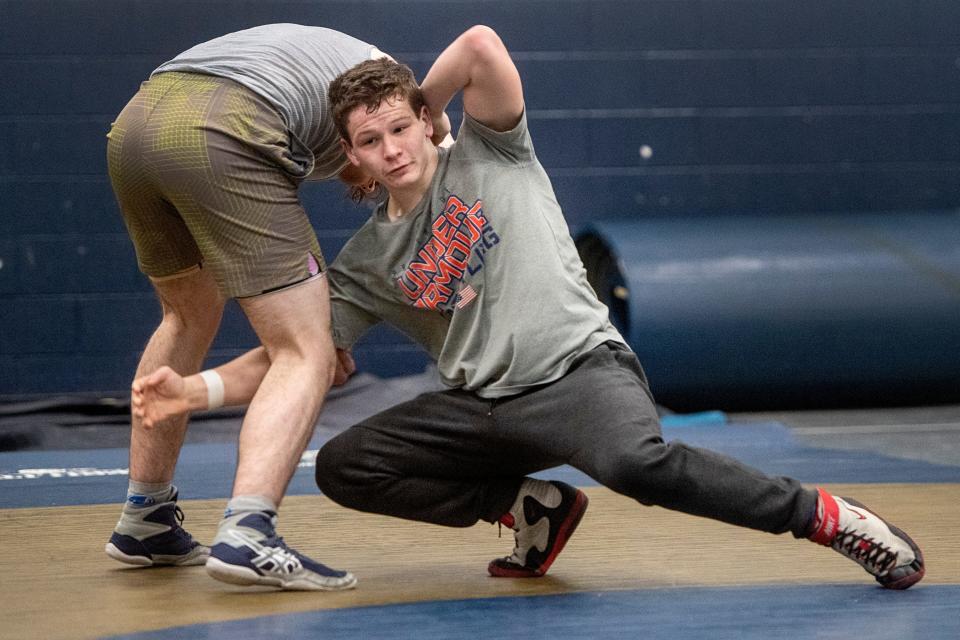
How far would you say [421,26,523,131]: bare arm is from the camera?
92.9 inches

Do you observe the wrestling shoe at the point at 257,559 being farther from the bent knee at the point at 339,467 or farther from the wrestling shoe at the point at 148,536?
the wrestling shoe at the point at 148,536

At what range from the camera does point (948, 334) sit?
225 inches

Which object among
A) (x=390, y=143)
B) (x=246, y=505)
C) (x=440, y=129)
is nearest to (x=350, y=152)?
(x=390, y=143)

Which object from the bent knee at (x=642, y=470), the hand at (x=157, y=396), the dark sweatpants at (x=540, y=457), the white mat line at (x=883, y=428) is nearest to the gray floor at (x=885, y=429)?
the white mat line at (x=883, y=428)

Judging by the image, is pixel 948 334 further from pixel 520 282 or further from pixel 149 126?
pixel 149 126

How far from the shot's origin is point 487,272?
245cm

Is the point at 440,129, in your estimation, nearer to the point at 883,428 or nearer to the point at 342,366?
the point at 342,366

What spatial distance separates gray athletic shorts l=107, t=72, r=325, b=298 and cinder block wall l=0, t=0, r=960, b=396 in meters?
3.71

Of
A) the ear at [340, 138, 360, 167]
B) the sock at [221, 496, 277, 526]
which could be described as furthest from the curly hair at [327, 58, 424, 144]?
the sock at [221, 496, 277, 526]

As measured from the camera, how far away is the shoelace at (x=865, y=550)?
2273 mm

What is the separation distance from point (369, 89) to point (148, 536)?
39.4 inches

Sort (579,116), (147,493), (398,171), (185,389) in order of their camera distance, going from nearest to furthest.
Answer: (185,389) → (398,171) → (147,493) → (579,116)

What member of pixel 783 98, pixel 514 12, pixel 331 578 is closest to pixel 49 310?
pixel 514 12

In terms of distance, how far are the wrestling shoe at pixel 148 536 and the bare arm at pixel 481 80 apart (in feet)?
3.22
